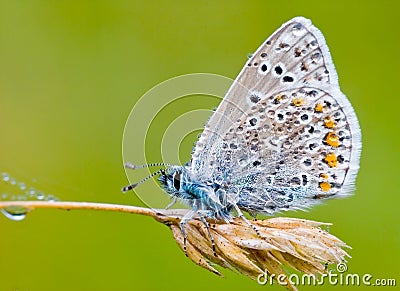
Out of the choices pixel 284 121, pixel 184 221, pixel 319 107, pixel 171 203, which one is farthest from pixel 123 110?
pixel 184 221

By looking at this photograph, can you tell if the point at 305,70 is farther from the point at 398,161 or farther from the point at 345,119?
the point at 398,161

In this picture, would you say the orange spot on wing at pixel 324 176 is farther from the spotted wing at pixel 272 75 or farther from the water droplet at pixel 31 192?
the water droplet at pixel 31 192

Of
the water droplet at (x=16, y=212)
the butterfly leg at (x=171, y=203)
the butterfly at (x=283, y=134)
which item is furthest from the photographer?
the butterfly at (x=283, y=134)

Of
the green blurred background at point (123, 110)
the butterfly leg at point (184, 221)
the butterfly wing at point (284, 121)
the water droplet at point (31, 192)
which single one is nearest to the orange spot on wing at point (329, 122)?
the butterfly wing at point (284, 121)

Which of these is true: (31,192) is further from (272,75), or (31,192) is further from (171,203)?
(272,75)

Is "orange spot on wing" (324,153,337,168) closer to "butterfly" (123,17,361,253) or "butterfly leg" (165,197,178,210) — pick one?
"butterfly" (123,17,361,253)

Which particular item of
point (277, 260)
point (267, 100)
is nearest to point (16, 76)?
point (267, 100)

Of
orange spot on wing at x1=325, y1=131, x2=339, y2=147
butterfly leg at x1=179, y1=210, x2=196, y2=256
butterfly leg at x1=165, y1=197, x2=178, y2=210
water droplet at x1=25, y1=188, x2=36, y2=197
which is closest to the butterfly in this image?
orange spot on wing at x1=325, y1=131, x2=339, y2=147
